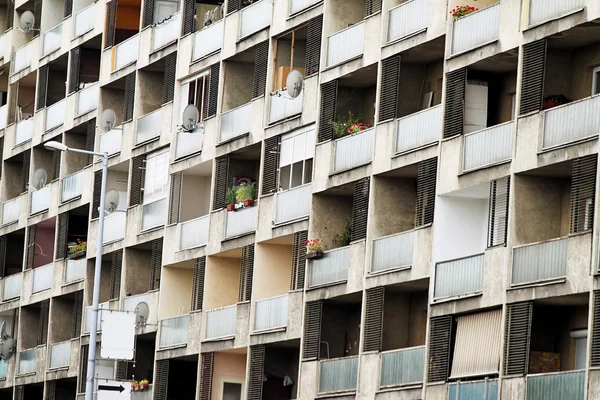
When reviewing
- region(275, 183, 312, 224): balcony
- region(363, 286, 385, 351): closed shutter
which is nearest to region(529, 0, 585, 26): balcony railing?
region(363, 286, 385, 351): closed shutter

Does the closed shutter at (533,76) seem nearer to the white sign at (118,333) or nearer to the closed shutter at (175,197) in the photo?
the white sign at (118,333)

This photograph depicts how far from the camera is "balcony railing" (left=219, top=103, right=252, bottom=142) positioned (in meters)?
59.7

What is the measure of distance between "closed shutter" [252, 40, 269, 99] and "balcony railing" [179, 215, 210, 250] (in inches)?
184

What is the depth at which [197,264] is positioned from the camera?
6206 centimetres

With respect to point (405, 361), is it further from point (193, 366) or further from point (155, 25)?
point (155, 25)

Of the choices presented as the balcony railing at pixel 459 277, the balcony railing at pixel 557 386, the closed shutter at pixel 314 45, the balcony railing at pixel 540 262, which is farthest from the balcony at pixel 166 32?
the balcony railing at pixel 557 386

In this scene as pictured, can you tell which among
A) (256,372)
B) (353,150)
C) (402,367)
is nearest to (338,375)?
(402,367)

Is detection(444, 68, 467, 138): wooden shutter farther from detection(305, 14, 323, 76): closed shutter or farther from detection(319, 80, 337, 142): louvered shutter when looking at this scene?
detection(305, 14, 323, 76): closed shutter

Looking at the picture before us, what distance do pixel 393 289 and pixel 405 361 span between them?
2.56 meters

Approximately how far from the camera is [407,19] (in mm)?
51156

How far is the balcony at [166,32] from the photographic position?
6574cm

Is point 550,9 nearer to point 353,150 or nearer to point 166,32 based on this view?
point 353,150

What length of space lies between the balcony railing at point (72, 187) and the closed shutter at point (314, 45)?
18192mm

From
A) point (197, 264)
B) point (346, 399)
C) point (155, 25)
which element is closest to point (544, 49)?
point (346, 399)
